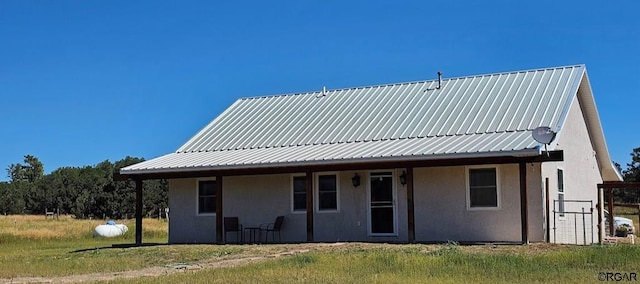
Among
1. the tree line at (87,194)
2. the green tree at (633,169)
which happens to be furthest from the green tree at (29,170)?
the green tree at (633,169)

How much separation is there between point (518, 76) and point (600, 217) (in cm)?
462

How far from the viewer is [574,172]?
22172 mm

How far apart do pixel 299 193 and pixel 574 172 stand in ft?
24.9

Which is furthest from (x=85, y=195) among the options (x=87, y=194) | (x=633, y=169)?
(x=633, y=169)

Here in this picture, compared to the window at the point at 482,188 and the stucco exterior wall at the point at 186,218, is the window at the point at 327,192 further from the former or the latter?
the window at the point at 482,188

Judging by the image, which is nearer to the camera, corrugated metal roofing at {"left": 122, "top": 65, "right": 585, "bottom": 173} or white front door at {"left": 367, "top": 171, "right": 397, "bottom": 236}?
corrugated metal roofing at {"left": 122, "top": 65, "right": 585, "bottom": 173}

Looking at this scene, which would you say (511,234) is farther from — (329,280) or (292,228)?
(329,280)

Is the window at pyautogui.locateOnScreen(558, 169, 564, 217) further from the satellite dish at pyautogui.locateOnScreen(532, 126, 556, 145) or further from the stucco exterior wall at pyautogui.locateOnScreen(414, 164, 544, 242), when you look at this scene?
the satellite dish at pyautogui.locateOnScreen(532, 126, 556, 145)

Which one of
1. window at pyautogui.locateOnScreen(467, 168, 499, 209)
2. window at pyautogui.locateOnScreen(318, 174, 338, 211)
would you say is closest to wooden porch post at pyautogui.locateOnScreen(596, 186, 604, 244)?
window at pyautogui.locateOnScreen(467, 168, 499, 209)

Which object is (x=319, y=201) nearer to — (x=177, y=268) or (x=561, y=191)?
(x=561, y=191)

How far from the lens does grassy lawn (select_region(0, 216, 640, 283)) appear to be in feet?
39.1

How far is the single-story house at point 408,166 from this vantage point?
1909 cm

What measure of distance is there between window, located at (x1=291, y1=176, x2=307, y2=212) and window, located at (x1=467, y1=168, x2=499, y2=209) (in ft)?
15.3

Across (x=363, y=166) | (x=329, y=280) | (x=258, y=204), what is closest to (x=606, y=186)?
(x=363, y=166)
